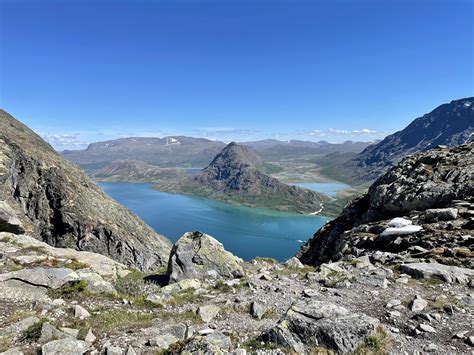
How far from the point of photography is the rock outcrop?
20.3m

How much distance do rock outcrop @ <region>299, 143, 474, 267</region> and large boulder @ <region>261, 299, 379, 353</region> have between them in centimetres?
1140

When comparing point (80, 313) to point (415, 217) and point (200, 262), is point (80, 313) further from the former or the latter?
point (415, 217)

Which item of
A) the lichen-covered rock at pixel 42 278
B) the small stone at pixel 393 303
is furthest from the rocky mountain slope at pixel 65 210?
the small stone at pixel 393 303

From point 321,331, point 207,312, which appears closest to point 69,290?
point 207,312

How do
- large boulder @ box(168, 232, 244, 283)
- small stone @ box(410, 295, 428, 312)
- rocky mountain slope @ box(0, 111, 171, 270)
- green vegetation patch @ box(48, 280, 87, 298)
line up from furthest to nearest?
rocky mountain slope @ box(0, 111, 171, 270)
large boulder @ box(168, 232, 244, 283)
green vegetation patch @ box(48, 280, 87, 298)
small stone @ box(410, 295, 428, 312)

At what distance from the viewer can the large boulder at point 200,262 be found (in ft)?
65.9

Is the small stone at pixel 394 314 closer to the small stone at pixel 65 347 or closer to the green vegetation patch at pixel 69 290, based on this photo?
the small stone at pixel 65 347

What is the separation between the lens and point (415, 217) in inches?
1005

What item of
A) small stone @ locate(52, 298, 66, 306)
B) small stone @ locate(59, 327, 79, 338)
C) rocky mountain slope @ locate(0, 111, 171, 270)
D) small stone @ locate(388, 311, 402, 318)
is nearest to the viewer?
small stone @ locate(59, 327, 79, 338)

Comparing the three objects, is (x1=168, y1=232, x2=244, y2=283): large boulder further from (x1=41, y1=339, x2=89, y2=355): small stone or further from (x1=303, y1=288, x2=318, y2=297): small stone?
(x1=41, y1=339, x2=89, y2=355): small stone

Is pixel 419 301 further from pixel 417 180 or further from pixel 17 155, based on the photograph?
pixel 17 155

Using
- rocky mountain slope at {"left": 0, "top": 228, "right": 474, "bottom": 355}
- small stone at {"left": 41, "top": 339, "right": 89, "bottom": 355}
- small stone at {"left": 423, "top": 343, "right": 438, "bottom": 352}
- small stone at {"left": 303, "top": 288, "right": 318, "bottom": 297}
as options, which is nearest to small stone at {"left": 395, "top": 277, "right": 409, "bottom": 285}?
rocky mountain slope at {"left": 0, "top": 228, "right": 474, "bottom": 355}

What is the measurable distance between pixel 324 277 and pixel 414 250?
24.3 feet

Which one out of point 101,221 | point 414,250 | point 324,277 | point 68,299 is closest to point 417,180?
point 414,250
